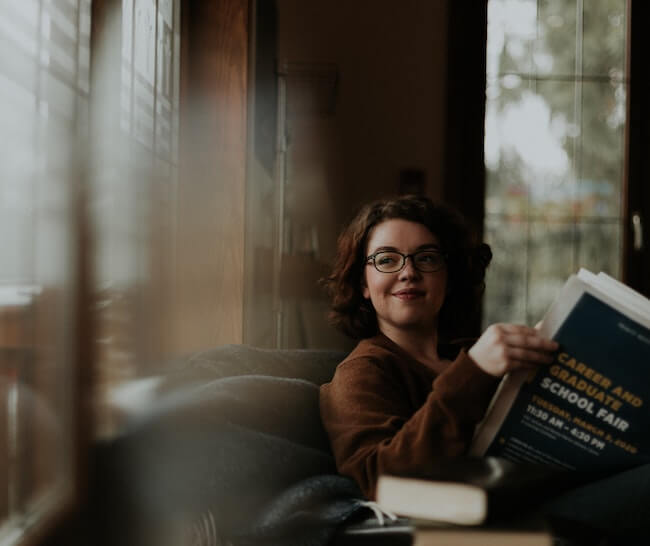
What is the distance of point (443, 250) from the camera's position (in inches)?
52.0

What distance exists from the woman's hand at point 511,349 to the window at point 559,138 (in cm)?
266

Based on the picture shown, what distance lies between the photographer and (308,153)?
11.1ft

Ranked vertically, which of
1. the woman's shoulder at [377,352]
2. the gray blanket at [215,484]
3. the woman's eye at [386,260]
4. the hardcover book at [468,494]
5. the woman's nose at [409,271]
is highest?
the woman's eye at [386,260]

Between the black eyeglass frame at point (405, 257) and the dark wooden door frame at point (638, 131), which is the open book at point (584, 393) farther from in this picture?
the dark wooden door frame at point (638, 131)

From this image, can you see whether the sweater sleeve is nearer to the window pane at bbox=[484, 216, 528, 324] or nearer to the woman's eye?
the woman's eye

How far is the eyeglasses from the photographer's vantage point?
1.29m

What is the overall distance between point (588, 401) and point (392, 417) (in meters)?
0.27

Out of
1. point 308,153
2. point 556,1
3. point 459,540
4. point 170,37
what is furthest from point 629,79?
point 459,540

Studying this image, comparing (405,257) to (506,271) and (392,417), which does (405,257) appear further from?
(506,271)

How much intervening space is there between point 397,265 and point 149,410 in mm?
467

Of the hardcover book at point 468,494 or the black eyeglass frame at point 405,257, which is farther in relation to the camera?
the black eyeglass frame at point 405,257

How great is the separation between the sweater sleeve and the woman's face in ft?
0.41

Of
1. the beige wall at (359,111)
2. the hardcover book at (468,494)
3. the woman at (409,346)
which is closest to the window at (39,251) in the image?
the woman at (409,346)

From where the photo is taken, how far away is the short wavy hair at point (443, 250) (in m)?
1.35
